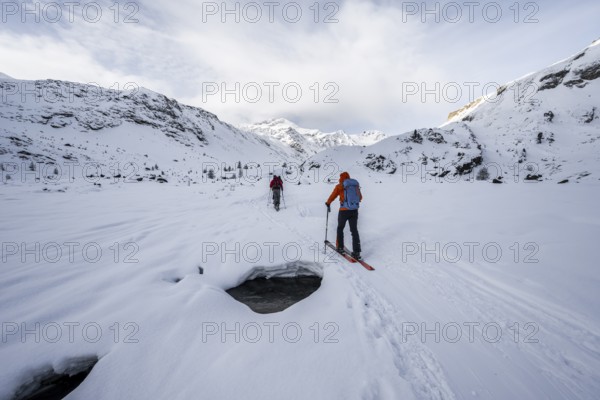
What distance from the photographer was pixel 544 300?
3707 millimetres

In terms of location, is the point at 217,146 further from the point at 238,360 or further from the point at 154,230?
the point at 238,360

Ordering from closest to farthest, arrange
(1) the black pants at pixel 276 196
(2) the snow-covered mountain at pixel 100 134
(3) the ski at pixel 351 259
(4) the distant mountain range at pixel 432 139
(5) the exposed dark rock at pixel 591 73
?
(3) the ski at pixel 351 259, (1) the black pants at pixel 276 196, (2) the snow-covered mountain at pixel 100 134, (4) the distant mountain range at pixel 432 139, (5) the exposed dark rock at pixel 591 73

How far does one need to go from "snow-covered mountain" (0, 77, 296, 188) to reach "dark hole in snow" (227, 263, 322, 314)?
20.0 metres

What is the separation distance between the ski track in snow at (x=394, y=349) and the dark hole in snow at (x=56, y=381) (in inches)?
123

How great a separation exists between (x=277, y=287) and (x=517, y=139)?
47.8 m

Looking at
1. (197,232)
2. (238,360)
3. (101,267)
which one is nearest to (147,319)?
(238,360)

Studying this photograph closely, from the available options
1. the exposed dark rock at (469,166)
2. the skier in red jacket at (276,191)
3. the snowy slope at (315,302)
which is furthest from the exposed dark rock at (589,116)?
the skier in red jacket at (276,191)

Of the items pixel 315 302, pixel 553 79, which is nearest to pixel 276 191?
pixel 315 302

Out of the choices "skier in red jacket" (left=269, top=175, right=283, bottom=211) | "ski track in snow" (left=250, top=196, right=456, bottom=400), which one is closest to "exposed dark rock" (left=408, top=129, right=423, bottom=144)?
"skier in red jacket" (left=269, top=175, right=283, bottom=211)

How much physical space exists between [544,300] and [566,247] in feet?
6.34

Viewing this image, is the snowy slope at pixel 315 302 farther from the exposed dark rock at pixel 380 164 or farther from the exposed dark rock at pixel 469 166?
the exposed dark rock at pixel 380 164

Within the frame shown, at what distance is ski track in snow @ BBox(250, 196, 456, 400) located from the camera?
2438 millimetres

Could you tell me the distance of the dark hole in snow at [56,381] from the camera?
2398 mm

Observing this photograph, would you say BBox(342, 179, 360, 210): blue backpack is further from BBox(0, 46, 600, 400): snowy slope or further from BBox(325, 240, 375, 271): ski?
BBox(0, 46, 600, 400): snowy slope
